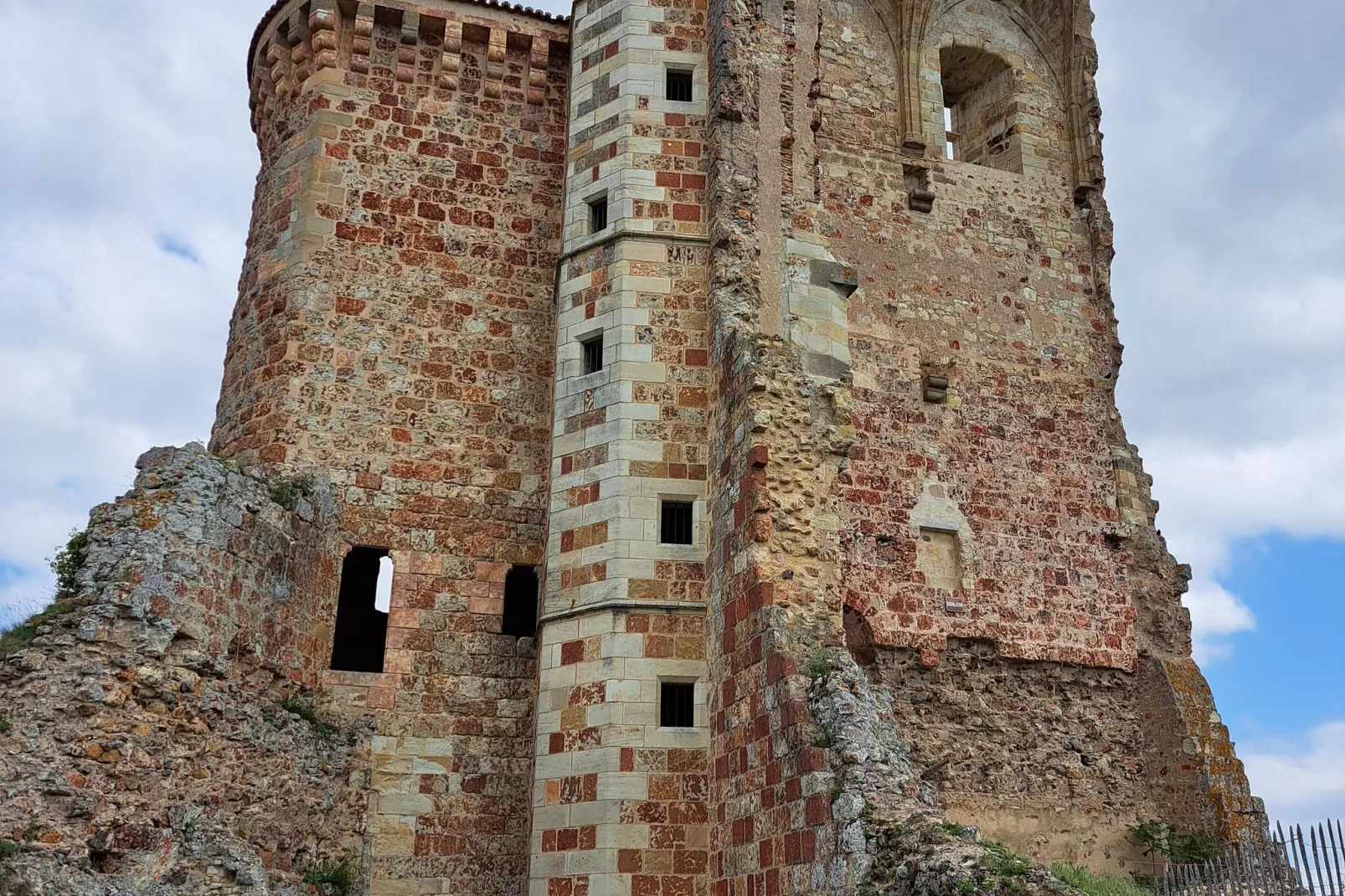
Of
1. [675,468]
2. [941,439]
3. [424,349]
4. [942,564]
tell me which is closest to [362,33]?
[424,349]

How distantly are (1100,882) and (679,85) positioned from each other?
8266 mm

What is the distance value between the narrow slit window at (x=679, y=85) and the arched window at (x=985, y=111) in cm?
493

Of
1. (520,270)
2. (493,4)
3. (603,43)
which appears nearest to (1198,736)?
(520,270)

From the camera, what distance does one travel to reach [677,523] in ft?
33.0

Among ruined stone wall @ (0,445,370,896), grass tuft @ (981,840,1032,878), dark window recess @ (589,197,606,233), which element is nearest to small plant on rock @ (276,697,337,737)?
ruined stone wall @ (0,445,370,896)

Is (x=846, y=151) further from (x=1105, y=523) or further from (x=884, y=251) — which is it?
(x=1105, y=523)

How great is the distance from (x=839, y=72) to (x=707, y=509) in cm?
678

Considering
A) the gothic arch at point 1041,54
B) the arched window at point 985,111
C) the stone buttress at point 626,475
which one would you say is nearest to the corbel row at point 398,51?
the stone buttress at point 626,475

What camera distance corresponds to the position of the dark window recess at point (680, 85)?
11.6 meters

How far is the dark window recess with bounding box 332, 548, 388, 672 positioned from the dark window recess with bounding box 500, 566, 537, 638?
1589 mm

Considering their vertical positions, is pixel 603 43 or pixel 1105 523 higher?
pixel 603 43

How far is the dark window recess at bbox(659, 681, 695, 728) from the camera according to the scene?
9414mm

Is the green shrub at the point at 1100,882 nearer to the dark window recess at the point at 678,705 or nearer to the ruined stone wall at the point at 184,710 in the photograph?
the dark window recess at the point at 678,705

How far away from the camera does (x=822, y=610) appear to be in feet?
29.2
